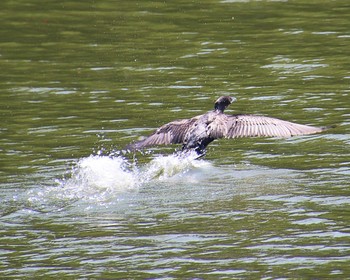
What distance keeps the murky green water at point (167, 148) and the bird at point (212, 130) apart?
248mm

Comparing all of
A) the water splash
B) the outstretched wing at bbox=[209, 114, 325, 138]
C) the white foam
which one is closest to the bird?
the outstretched wing at bbox=[209, 114, 325, 138]

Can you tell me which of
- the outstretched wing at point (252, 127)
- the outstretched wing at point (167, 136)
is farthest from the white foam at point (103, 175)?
the outstretched wing at point (252, 127)

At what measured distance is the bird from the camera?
12.1 m

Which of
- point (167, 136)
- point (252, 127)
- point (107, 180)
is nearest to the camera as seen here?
point (107, 180)

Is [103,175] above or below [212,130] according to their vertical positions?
below

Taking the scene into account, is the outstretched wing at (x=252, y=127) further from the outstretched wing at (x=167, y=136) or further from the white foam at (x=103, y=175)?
the white foam at (x=103, y=175)

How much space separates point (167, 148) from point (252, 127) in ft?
6.15

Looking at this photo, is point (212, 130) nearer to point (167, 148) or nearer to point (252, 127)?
point (252, 127)

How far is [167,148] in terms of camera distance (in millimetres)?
13750

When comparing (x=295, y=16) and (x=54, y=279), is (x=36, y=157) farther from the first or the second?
(x=295, y=16)

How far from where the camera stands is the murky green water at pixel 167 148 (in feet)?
31.1

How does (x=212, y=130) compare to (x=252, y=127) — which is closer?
(x=252, y=127)

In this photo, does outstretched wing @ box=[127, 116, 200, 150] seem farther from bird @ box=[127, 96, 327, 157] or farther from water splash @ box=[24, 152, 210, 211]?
water splash @ box=[24, 152, 210, 211]

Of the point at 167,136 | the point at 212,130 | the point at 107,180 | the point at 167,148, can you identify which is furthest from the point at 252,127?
the point at 167,148
